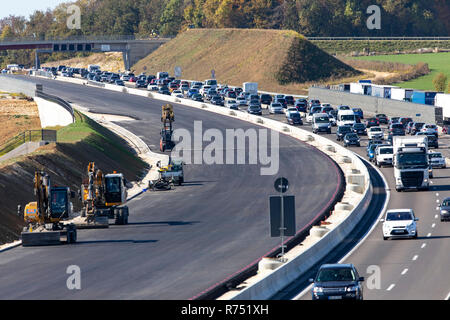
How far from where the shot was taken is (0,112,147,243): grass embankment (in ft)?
172

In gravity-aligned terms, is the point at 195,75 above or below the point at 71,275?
above

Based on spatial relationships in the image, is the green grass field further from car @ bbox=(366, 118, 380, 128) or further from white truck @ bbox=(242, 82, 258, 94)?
car @ bbox=(366, 118, 380, 128)

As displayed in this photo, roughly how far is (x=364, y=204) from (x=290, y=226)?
79.2ft

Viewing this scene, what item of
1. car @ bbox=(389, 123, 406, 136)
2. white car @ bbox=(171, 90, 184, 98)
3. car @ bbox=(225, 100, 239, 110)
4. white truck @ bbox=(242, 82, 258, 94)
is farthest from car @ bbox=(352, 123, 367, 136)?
white truck @ bbox=(242, 82, 258, 94)

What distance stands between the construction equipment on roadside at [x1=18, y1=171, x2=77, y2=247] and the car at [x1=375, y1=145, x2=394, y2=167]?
38.2m

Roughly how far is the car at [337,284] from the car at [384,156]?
159 ft

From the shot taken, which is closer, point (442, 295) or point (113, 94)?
point (442, 295)

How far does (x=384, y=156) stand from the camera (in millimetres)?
76625
